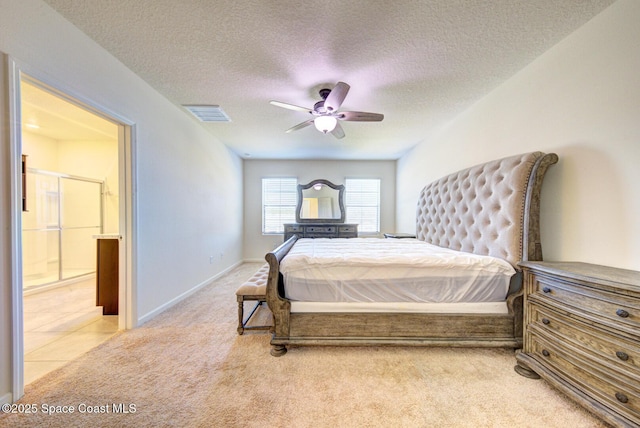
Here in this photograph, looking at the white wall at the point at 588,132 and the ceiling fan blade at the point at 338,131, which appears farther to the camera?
the ceiling fan blade at the point at 338,131

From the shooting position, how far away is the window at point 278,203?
5.43 meters

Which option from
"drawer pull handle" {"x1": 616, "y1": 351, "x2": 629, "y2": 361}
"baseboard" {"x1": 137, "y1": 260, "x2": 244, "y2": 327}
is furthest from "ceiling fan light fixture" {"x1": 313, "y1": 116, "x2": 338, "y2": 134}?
"baseboard" {"x1": 137, "y1": 260, "x2": 244, "y2": 327}

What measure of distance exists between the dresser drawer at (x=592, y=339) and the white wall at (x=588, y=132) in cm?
51

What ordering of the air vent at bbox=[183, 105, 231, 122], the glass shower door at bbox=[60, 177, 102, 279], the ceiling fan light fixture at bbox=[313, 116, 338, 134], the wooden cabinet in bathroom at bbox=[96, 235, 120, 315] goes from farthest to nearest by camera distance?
the glass shower door at bbox=[60, 177, 102, 279]
the air vent at bbox=[183, 105, 231, 122]
the wooden cabinet in bathroom at bbox=[96, 235, 120, 315]
the ceiling fan light fixture at bbox=[313, 116, 338, 134]

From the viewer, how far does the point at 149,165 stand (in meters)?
2.47

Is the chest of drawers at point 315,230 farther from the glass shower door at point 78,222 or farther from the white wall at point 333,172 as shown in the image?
the glass shower door at point 78,222

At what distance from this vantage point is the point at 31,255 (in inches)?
143

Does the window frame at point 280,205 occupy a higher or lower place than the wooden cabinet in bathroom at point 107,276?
higher

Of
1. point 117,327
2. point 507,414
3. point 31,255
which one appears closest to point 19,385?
point 117,327

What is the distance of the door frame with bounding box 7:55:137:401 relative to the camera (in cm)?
134

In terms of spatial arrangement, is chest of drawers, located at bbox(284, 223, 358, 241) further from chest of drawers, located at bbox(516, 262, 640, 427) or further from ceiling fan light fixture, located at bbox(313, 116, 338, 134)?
chest of drawers, located at bbox(516, 262, 640, 427)

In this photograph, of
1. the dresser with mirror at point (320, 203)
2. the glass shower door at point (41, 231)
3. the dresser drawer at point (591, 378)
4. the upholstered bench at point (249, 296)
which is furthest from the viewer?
the dresser with mirror at point (320, 203)

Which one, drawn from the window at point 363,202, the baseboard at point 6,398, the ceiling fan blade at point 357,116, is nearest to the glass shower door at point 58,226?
the baseboard at point 6,398

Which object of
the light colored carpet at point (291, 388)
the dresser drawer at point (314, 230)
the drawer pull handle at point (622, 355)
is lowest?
the light colored carpet at point (291, 388)
